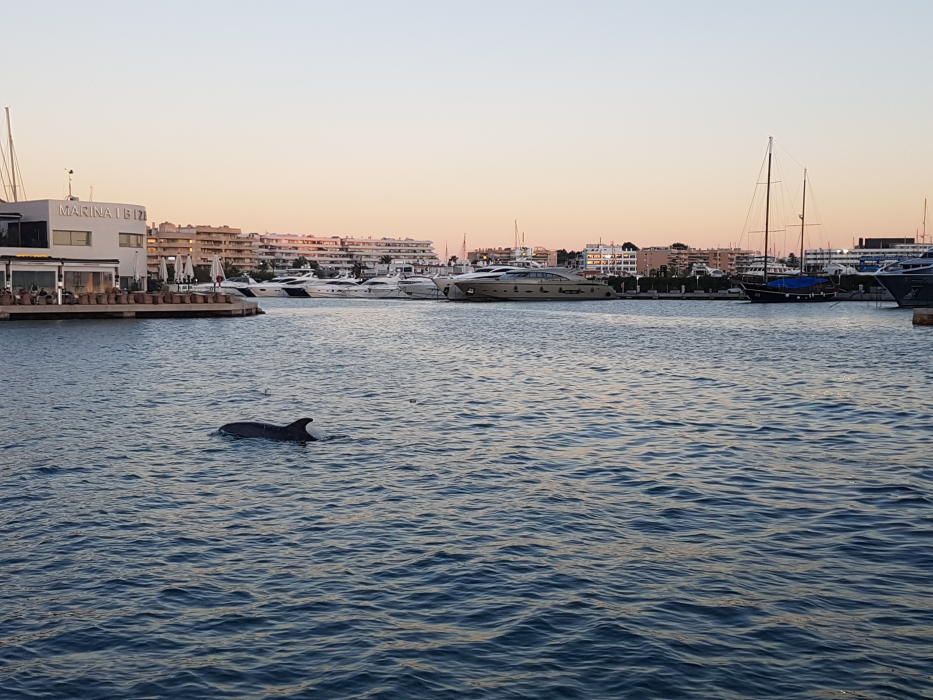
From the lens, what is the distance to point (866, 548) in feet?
42.8

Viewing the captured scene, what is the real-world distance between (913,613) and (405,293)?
16560cm

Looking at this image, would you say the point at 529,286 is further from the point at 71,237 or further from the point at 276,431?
the point at 276,431

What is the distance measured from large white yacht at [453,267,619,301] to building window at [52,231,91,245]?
2511 inches

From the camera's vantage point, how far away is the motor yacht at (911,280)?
306 feet

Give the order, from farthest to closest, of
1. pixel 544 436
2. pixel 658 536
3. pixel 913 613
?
pixel 544 436, pixel 658 536, pixel 913 613

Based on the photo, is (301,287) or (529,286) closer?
(529,286)

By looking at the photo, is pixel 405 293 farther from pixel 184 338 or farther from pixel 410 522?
pixel 410 522

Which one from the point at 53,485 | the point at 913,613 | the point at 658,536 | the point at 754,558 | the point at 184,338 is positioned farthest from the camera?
the point at 184,338

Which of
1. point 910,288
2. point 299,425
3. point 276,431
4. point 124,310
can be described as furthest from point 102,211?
point 910,288

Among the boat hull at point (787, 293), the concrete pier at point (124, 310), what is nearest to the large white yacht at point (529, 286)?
the boat hull at point (787, 293)

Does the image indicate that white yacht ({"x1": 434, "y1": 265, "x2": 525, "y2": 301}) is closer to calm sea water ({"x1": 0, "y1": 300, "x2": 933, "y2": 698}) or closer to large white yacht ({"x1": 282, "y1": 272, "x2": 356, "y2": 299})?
large white yacht ({"x1": 282, "y1": 272, "x2": 356, "y2": 299})

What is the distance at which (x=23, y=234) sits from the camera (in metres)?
88.2

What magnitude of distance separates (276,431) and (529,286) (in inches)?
4861

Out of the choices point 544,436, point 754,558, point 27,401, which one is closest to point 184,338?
point 27,401
